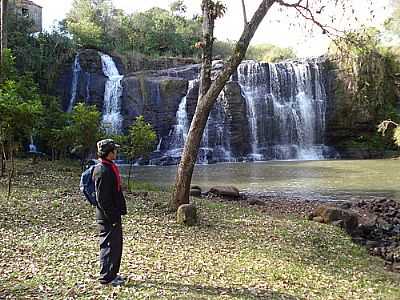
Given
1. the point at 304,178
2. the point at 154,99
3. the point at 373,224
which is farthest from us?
the point at 154,99

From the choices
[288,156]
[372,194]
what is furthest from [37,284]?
[288,156]

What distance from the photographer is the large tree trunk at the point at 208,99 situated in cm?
1080

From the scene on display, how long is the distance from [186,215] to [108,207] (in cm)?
442

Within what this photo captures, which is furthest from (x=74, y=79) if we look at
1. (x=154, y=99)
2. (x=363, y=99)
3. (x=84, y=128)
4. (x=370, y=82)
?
(x=370, y=82)

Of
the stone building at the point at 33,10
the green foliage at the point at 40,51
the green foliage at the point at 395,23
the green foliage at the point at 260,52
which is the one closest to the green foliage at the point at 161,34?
the green foliage at the point at 260,52

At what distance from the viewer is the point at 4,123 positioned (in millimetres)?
12938

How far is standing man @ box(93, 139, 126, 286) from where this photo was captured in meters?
6.02

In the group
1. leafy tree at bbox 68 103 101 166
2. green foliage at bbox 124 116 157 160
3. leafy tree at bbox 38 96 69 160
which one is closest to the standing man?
green foliage at bbox 124 116 157 160

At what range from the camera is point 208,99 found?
10.9 m

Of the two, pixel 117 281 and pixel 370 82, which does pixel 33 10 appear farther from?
pixel 117 281

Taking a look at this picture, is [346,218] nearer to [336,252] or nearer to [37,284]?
[336,252]

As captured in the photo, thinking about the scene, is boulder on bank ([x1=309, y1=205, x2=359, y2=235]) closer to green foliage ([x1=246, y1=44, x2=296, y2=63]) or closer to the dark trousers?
the dark trousers

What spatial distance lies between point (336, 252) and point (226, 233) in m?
2.09

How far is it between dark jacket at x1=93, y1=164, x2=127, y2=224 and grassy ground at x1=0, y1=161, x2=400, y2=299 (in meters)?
0.91
